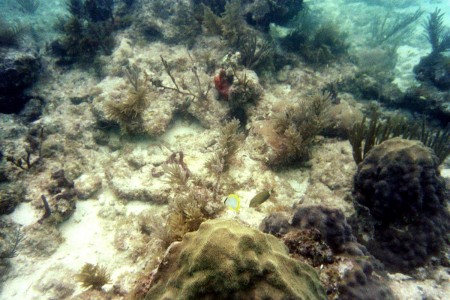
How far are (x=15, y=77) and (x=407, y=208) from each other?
29.2ft

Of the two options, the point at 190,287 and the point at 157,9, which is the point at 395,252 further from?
the point at 157,9

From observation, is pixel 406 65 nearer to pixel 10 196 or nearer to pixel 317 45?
pixel 317 45

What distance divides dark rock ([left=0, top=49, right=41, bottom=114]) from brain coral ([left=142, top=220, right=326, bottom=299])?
7.17 metres

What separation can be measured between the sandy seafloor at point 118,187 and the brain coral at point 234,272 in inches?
56.2

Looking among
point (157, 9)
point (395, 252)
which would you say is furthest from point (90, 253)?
point (157, 9)

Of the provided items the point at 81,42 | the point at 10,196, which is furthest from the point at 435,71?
the point at 10,196

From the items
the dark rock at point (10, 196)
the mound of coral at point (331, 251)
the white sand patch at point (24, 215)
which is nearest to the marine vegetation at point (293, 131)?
the mound of coral at point (331, 251)

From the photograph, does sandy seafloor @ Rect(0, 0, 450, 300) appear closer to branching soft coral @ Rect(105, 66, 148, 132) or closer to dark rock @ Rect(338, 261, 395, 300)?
branching soft coral @ Rect(105, 66, 148, 132)

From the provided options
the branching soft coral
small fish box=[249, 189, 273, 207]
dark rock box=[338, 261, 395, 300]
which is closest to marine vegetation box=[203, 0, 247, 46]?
the branching soft coral

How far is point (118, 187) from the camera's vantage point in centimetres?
512

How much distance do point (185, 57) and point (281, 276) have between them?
7058 millimetres

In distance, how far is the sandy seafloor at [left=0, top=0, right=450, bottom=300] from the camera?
13.1ft

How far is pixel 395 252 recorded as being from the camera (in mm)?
3459

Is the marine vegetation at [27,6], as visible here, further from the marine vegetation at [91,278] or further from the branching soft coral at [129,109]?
the marine vegetation at [91,278]
